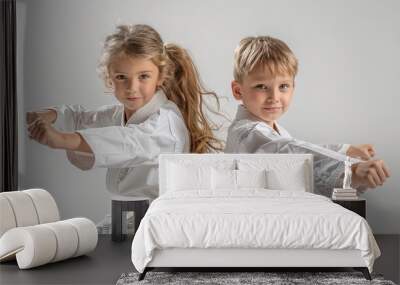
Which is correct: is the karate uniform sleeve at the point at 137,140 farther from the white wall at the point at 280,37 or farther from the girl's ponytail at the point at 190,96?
the white wall at the point at 280,37

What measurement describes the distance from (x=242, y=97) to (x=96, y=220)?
2.05 metres

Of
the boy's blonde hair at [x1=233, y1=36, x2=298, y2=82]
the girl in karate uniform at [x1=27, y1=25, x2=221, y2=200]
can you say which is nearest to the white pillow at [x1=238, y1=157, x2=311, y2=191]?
the girl in karate uniform at [x1=27, y1=25, x2=221, y2=200]

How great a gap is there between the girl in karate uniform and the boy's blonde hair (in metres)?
0.44

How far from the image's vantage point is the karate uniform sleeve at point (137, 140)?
7449mm

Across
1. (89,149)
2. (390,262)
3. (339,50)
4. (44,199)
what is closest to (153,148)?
(89,149)

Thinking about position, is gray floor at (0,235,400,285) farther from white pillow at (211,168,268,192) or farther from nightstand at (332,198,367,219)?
white pillow at (211,168,268,192)

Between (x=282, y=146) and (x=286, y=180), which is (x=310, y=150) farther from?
(x=286, y=180)

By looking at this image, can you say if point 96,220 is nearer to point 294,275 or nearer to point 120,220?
point 120,220

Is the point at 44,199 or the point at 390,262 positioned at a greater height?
the point at 44,199

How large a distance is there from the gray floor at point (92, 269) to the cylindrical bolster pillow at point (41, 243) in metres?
0.09

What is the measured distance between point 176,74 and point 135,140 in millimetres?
820

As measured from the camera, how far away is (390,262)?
20.0ft

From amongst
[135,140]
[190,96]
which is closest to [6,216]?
[135,140]

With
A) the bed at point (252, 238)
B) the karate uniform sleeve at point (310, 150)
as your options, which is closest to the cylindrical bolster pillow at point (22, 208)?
the bed at point (252, 238)
